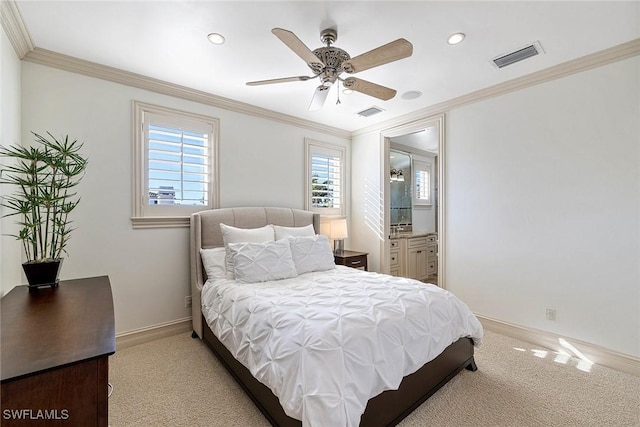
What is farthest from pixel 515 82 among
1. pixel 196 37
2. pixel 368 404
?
pixel 368 404

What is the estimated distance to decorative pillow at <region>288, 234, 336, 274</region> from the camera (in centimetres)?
296

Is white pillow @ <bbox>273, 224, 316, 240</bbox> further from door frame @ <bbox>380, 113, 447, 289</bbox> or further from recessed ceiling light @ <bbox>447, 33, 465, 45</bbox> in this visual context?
recessed ceiling light @ <bbox>447, 33, 465, 45</bbox>

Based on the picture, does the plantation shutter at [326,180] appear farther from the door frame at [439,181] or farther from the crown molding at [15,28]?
the crown molding at [15,28]

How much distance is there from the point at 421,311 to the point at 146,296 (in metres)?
2.71

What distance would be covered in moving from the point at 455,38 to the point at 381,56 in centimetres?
82

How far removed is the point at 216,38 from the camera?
7.38 ft

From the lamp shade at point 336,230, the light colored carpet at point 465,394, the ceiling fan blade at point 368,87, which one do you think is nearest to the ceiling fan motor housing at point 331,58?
the ceiling fan blade at point 368,87

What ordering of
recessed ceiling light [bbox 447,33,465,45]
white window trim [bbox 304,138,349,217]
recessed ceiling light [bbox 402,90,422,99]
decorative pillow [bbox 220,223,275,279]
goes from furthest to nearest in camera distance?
white window trim [bbox 304,138,349,217] < recessed ceiling light [bbox 402,90,422,99] < decorative pillow [bbox 220,223,275,279] < recessed ceiling light [bbox 447,33,465,45]

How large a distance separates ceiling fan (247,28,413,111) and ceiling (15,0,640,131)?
0.73 feet

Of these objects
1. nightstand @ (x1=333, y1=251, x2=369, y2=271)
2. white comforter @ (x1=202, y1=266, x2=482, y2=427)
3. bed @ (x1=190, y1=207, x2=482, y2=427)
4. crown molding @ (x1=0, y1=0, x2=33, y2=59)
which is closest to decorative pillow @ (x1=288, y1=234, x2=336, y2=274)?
bed @ (x1=190, y1=207, x2=482, y2=427)

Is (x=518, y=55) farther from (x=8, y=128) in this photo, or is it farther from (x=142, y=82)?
(x=8, y=128)

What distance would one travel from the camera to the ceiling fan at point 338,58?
178 centimetres

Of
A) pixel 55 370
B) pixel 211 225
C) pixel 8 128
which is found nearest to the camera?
pixel 55 370

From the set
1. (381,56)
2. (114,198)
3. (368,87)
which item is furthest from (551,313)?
(114,198)
